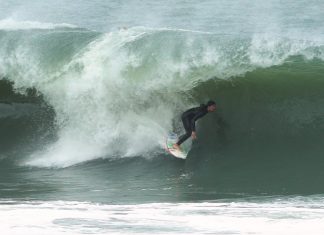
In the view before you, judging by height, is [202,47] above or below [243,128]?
above

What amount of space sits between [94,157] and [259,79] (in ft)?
11.3

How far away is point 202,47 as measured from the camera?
1480 centimetres

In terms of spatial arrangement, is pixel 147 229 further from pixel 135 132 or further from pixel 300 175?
pixel 135 132

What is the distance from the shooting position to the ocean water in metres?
9.16

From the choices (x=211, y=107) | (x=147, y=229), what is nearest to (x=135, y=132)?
(x=211, y=107)

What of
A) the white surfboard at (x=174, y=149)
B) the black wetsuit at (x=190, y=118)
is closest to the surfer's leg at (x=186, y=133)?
the black wetsuit at (x=190, y=118)

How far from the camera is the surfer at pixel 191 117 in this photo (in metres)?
11.9

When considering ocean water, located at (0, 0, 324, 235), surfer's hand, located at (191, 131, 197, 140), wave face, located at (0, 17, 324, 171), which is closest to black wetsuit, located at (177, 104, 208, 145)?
surfer's hand, located at (191, 131, 197, 140)

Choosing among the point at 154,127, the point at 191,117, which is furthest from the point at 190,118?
the point at 154,127

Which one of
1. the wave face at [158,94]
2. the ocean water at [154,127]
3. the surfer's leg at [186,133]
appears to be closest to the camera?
the ocean water at [154,127]

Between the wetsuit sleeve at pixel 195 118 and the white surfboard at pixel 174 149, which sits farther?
the white surfboard at pixel 174 149

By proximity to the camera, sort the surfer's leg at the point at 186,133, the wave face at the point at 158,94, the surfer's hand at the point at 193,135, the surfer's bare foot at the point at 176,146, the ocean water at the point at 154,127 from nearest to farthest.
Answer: the ocean water at the point at 154,127 → the surfer's hand at the point at 193,135 → the surfer's leg at the point at 186,133 → the surfer's bare foot at the point at 176,146 → the wave face at the point at 158,94

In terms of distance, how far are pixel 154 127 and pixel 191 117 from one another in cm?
113

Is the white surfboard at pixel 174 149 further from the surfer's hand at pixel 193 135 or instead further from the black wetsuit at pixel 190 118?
the surfer's hand at pixel 193 135
